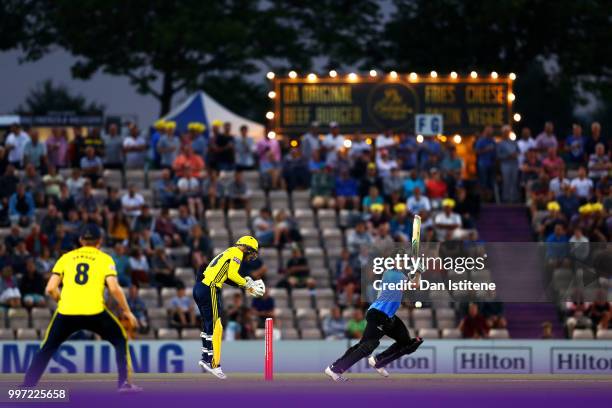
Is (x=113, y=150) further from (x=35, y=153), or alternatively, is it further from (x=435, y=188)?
(x=435, y=188)

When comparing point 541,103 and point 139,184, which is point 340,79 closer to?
point 139,184

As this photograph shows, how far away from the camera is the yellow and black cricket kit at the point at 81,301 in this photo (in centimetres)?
1922

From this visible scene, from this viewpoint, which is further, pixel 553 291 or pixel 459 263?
pixel 553 291

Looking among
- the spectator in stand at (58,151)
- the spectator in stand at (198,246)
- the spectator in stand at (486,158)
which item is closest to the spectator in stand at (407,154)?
the spectator in stand at (486,158)

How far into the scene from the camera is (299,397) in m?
20.5

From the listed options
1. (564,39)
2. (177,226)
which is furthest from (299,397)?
(564,39)

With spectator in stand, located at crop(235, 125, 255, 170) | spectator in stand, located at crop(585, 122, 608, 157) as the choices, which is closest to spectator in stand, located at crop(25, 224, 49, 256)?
spectator in stand, located at crop(235, 125, 255, 170)

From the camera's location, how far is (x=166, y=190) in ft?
116

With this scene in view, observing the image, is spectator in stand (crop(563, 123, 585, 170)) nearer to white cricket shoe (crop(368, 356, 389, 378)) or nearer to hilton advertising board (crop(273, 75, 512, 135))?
hilton advertising board (crop(273, 75, 512, 135))

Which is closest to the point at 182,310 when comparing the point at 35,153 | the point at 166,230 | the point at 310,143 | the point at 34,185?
the point at 166,230

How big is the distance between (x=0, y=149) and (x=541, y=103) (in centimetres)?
4854

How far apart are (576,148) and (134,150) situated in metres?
10.5

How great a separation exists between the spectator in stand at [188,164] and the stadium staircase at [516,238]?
22.1 feet

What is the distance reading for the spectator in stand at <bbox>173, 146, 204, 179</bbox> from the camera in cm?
3562
